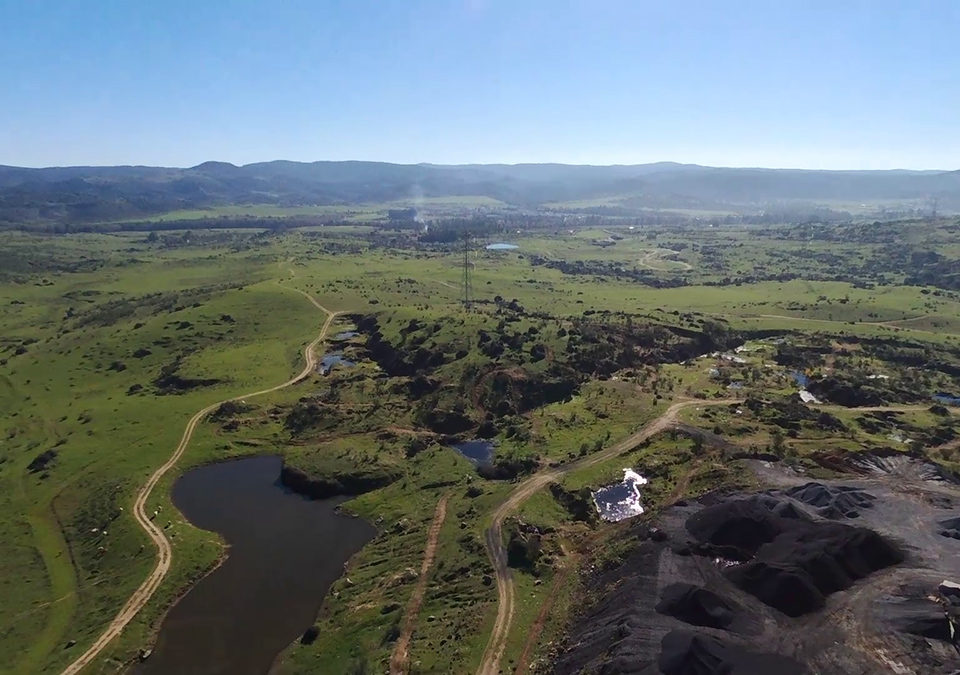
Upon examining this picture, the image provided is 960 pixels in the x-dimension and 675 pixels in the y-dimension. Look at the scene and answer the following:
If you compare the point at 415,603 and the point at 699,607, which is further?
the point at 415,603

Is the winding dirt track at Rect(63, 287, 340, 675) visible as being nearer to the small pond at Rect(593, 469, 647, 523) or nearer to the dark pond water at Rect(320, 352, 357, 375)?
the dark pond water at Rect(320, 352, 357, 375)

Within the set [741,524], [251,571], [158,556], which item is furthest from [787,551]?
[158,556]

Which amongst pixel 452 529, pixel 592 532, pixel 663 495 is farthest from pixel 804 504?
pixel 452 529

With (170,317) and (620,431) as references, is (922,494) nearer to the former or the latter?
(620,431)

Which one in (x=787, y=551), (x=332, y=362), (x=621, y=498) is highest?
(x=787, y=551)

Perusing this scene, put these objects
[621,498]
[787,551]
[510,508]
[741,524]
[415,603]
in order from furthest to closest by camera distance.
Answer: [621,498]
[510,508]
[741,524]
[415,603]
[787,551]

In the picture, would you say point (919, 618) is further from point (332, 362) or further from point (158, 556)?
point (332, 362)

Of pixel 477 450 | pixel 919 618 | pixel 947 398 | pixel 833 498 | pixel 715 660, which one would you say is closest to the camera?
pixel 715 660
